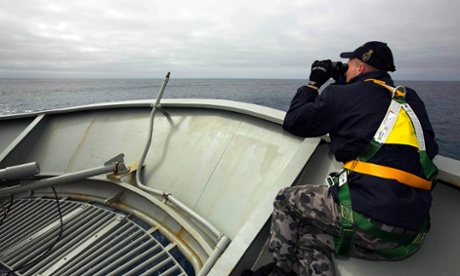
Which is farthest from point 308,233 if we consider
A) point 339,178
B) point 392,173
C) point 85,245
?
point 85,245

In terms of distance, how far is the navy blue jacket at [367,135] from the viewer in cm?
140

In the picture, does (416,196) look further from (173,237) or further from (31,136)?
(31,136)

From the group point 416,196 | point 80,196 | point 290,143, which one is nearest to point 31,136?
point 80,196

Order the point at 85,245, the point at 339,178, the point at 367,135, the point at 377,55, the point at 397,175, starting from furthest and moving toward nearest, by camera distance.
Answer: the point at 85,245 → the point at 377,55 → the point at 339,178 → the point at 367,135 → the point at 397,175

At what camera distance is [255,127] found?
296cm

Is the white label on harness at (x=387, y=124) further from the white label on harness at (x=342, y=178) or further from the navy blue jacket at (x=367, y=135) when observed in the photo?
the white label on harness at (x=342, y=178)

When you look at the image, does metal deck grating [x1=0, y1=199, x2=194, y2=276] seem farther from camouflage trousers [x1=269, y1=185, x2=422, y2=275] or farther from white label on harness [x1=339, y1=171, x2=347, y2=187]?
white label on harness [x1=339, y1=171, x2=347, y2=187]

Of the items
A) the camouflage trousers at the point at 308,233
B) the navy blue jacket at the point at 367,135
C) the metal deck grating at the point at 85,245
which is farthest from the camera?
the metal deck grating at the point at 85,245

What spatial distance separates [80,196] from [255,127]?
8.19ft

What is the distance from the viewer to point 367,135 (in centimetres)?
154

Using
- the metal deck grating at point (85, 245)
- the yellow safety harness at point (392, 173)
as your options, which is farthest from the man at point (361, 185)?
the metal deck grating at point (85, 245)

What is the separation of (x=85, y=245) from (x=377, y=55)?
3024 millimetres

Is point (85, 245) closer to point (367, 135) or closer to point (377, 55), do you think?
point (367, 135)

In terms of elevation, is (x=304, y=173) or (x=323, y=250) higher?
(x=304, y=173)
